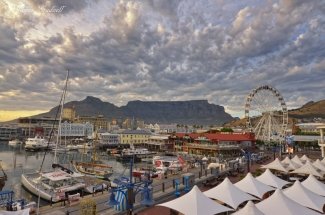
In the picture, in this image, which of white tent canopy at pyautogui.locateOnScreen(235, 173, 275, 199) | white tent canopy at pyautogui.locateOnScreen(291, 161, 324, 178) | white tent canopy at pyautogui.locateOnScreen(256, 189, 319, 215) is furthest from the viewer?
white tent canopy at pyautogui.locateOnScreen(291, 161, 324, 178)

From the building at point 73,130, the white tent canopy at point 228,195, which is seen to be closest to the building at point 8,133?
the building at point 73,130

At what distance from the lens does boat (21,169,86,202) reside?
30609 mm

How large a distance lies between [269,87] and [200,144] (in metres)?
22.6

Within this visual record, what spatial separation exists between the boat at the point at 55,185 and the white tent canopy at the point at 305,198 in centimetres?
2227

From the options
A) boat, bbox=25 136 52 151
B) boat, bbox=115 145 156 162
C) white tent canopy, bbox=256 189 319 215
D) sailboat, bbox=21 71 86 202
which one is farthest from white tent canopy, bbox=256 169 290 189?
boat, bbox=25 136 52 151

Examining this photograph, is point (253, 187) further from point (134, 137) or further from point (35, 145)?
point (134, 137)

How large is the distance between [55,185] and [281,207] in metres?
25.7

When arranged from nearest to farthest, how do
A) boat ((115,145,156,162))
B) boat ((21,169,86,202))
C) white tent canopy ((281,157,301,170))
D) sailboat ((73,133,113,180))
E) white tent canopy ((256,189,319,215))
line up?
white tent canopy ((256,189,319,215)) < white tent canopy ((281,157,301,170)) < boat ((21,169,86,202)) < sailboat ((73,133,113,180)) < boat ((115,145,156,162))

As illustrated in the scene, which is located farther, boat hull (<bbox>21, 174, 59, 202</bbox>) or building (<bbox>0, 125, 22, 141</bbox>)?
building (<bbox>0, 125, 22, 141</bbox>)

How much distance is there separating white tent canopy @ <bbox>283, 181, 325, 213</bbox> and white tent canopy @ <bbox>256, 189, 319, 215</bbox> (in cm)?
224

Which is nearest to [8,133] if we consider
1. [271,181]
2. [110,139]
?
[110,139]

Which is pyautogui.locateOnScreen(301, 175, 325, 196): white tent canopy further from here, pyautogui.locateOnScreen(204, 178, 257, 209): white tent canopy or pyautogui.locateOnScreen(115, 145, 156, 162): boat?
pyautogui.locateOnScreen(115, 145, 156, 162): boat

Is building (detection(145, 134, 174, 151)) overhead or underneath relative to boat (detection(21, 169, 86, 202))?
overhead

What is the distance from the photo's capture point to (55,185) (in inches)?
1273
